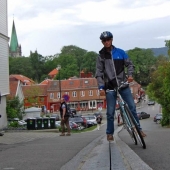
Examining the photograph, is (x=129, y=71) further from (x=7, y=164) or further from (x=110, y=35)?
(x=7, y=164)

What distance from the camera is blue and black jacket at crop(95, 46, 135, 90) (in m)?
8.38

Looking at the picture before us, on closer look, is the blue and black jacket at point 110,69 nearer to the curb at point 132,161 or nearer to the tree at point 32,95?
the curb at point 132,161

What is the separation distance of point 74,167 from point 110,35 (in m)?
2.80

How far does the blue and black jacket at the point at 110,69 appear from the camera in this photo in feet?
27.5

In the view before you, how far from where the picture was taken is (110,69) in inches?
331

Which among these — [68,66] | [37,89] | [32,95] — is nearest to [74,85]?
[37,89]

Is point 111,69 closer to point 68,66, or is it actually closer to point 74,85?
point 74,85

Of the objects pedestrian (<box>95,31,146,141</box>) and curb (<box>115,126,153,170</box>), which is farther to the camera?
pedestrian (<box>95,31,146,141</box>)

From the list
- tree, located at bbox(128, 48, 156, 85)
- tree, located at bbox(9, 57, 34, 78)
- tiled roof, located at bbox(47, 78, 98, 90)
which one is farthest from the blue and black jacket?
tree, located at bbox(9, 57, 34, 78)

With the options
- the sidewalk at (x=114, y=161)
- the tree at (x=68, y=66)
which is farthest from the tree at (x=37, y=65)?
the sidewalk at (x=114, y=161)

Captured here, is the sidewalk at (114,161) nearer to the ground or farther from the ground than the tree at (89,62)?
nearer to the ground

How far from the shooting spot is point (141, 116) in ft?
248

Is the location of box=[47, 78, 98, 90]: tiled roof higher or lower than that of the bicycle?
higher

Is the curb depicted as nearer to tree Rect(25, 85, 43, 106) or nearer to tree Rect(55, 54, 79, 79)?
tree Rect(25, 85, 43, 106)
